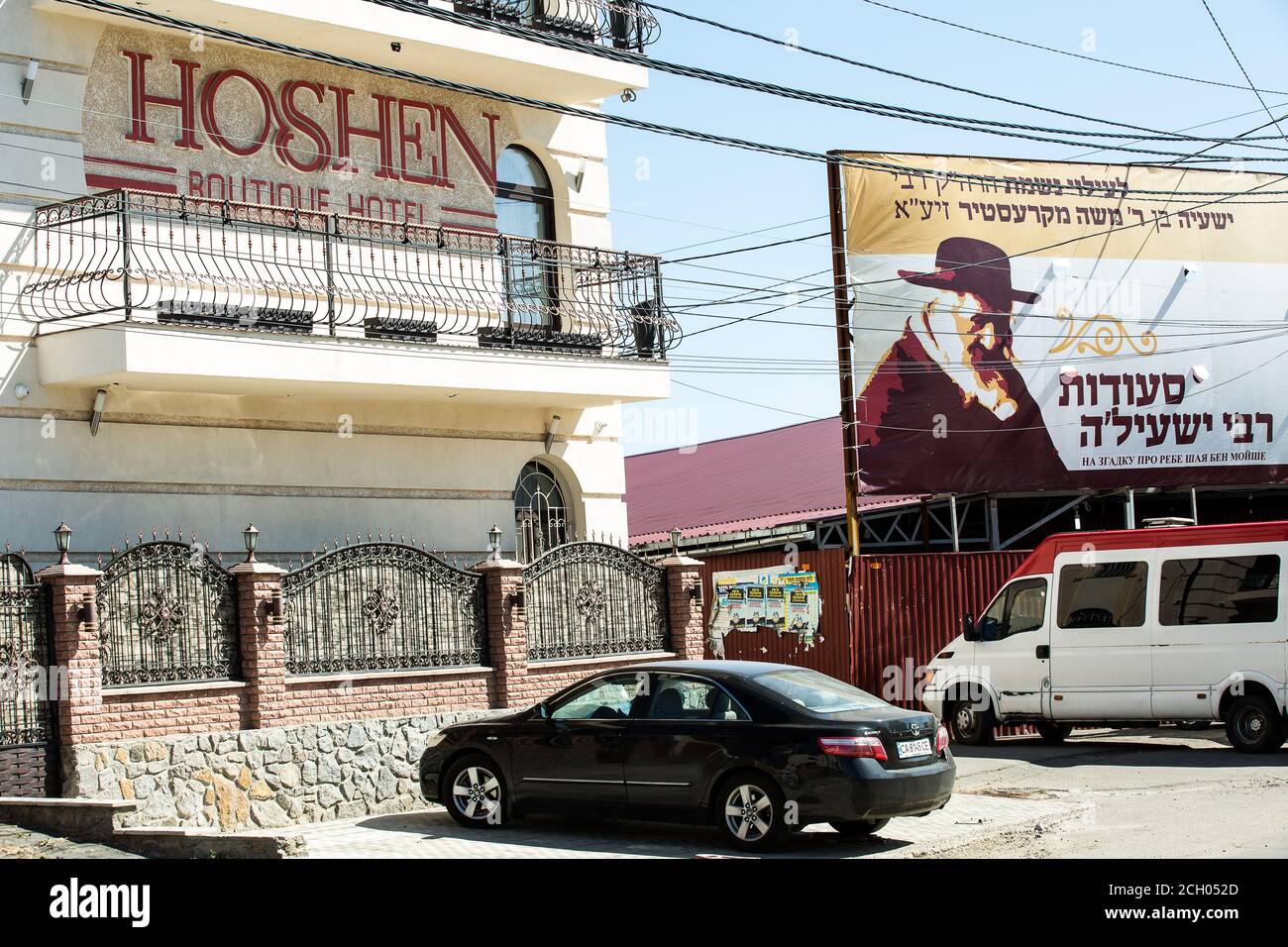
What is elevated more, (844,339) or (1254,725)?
(844,339)

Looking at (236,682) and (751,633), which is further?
(751,633)

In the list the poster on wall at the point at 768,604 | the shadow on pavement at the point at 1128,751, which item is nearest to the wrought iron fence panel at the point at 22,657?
the poster on wall at the point at 768,604

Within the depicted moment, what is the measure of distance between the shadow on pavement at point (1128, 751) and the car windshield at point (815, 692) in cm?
613

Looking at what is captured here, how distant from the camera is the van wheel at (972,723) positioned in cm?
1991

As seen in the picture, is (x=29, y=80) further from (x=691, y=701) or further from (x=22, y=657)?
(x=691, y=701)

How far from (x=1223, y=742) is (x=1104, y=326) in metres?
7.93

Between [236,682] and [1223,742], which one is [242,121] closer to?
[236,682]

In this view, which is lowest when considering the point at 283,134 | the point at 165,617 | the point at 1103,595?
the point at 1103,595

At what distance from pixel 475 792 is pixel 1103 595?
904cm

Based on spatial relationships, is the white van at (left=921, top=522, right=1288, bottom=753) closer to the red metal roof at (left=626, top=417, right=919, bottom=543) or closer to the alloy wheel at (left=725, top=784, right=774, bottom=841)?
the red metal roof at (left=626, top=417, right=919, bottom=543)

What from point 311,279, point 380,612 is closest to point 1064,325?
point 311,279

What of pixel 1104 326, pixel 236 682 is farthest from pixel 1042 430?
pixel 236 682

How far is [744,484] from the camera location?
1226 inches
